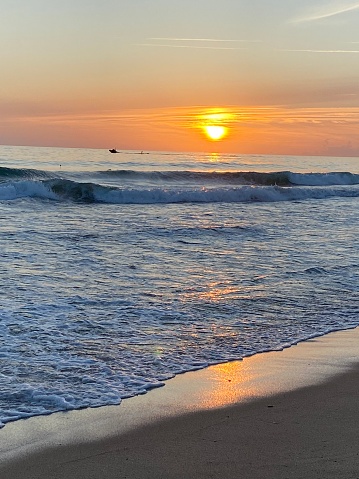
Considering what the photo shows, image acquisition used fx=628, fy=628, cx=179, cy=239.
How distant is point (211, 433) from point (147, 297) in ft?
12.3

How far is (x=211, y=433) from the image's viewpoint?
3.85 m

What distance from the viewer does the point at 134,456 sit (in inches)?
138

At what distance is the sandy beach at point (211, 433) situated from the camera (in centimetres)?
331

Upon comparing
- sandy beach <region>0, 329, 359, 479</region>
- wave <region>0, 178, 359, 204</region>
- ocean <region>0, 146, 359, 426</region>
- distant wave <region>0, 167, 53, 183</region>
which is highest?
distant wave <region>0, 167, 53, 183</region>

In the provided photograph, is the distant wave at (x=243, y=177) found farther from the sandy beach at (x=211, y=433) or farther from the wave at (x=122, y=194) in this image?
the sandy beach at (x=211, y=433)

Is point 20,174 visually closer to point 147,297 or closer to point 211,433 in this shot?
point 147,297

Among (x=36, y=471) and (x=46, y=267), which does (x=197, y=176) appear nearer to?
(x=46, y=267)

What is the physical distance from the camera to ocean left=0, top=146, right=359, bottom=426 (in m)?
5.02

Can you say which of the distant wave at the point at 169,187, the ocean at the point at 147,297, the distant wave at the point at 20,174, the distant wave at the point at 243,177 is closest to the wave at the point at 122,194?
the distant wave at the point at 169,187

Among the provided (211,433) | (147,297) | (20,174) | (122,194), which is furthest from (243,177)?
(211,433)

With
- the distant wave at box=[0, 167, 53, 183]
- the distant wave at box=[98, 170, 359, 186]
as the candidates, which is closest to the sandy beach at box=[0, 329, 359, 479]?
the distant wave at box=[0, 167, 53, 183]

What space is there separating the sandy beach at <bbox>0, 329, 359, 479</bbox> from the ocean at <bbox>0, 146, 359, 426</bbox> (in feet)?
1.01

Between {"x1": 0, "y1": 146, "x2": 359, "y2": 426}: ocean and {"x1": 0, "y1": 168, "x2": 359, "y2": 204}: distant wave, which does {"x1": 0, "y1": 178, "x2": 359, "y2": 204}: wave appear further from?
{"x1": 0, "y1": 146, "x2": 359, "y2": 426}: ocean

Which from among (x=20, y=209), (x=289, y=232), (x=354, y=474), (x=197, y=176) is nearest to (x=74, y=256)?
(x=289, y=232)
